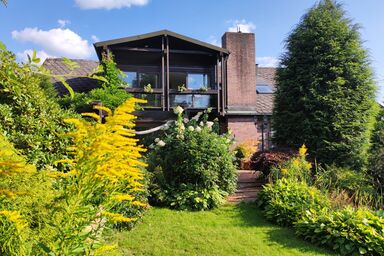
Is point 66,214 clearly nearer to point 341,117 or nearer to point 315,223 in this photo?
point 315,223

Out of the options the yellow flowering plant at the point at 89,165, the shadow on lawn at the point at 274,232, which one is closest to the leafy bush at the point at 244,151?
the shadow on lawn at the point at 274,232

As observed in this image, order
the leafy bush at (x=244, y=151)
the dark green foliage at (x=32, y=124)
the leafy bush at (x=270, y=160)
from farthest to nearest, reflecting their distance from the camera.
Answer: the leafy bush at (x=244, y=151), the leafy bush at (x=270, y=160), the dark green foliage at (x=32, y=124)

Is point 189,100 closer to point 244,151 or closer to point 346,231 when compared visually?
point 244,151

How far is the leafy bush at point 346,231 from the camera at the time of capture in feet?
15.1

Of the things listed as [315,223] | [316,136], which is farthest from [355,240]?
[316,136]

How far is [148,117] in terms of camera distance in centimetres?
1144

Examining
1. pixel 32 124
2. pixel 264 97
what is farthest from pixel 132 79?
pixel 32 124

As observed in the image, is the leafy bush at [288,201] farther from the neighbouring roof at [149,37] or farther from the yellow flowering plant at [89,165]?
the neighbouring roof at [149,37]

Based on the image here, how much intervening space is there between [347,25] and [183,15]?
4.84 m

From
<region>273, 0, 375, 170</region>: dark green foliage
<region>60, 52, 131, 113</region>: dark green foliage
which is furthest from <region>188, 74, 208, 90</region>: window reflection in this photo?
<region>273, 0, 375, 170</region>: dark green foliage

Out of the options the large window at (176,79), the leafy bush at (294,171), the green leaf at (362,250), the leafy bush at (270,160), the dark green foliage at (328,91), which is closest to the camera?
the green leaf at (362,250)

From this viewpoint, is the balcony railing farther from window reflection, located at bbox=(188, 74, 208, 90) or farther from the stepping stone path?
the stepping stone path

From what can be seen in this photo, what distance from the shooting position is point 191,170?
6.80 m

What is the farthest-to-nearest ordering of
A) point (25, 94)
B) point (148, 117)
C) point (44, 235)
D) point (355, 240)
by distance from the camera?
point (148, 117) < point (355, 240) < point (25, 94) < point (44, 235)
